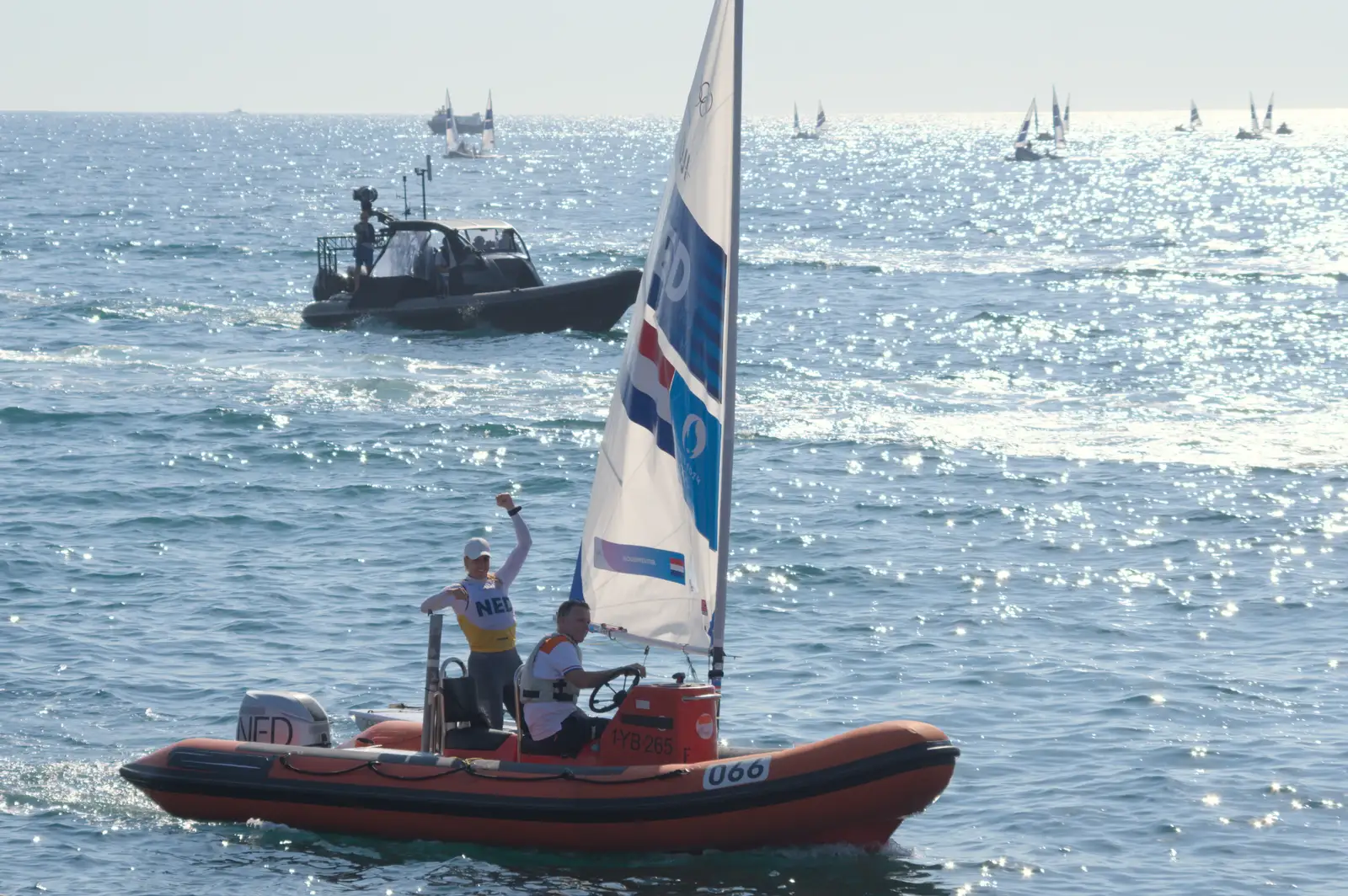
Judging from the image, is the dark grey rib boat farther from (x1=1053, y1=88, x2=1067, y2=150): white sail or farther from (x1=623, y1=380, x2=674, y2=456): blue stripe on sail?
(x1=1053, y1=88, x2=1067, y2=150): white sail

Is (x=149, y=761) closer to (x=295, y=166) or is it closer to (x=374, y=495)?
(x=374, y=495)

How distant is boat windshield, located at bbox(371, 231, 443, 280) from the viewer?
1558 inches

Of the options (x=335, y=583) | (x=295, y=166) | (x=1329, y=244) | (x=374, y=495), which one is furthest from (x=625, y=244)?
(x=295, y=166)

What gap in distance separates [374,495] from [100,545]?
4.25 meters

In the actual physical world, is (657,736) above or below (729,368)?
below

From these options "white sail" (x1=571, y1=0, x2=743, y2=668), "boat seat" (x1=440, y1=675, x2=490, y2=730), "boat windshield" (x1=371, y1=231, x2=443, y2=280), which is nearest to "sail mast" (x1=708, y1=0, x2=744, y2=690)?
"white sail" (x1=571, y1=0, x2=743, y2=668)

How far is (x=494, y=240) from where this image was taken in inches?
1578

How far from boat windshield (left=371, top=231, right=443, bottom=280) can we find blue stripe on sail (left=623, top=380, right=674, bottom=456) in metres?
27.6

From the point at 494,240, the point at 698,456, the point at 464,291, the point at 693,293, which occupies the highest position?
the point at 693,293

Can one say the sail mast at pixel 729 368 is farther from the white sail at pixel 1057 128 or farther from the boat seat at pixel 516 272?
the white sail at pixel 1057 128

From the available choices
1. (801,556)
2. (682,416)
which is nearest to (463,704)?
(682,416)

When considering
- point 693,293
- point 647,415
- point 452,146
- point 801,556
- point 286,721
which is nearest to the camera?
point 693,293

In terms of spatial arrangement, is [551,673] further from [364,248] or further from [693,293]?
[364,248]

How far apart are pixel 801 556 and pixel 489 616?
9.51 meters
